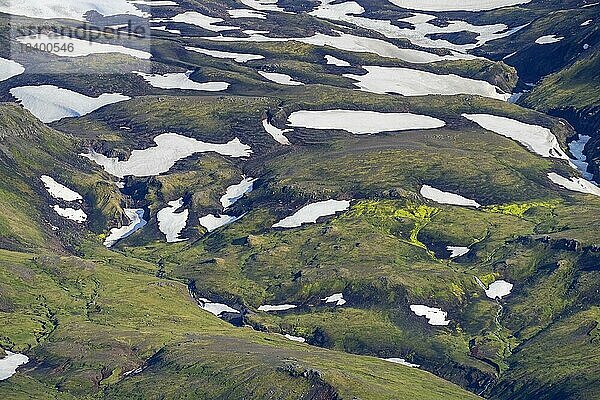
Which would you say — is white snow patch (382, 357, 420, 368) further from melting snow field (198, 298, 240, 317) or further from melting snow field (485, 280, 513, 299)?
melting snow field (198, 298, 240, 317)

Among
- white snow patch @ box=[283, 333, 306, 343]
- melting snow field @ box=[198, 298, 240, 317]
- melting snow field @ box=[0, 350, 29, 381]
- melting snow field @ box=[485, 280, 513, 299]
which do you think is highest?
melting snow field @ box=[485, 280, 513, 299]

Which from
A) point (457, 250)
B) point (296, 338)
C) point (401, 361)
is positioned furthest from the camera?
point (457, 250)

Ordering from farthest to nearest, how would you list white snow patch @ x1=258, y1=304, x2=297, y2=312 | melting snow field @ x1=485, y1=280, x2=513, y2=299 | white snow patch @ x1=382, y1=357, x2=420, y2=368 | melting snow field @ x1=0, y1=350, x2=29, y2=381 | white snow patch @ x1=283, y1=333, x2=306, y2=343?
1. melting snow field @ x1=485, y1=280, x2=513, y2=299
2. white snow patch @ x1=258, y1=304, x2=297, y2=312
3. white snow patch @ x1=283, y1=333, x2=306, y2=343
4. white snow patch @ x1=382, y1=357, x2=420, y2=368
5. melting snow field @ x1=0, y1=350, x2=29, y2=381

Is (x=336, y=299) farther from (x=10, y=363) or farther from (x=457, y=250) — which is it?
(x=10, y=363)

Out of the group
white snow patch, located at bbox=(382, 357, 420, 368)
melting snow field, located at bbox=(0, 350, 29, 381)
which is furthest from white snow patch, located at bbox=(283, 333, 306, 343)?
melting snow field, located at bbox=(0, 350, 29, 381)

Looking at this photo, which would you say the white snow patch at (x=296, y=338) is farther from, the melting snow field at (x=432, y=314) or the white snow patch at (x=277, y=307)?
the melting snow field at (x=432, y=314)

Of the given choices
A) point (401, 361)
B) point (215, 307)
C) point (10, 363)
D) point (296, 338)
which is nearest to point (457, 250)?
point (401, 361)

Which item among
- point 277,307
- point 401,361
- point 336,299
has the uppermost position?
point 401,361
